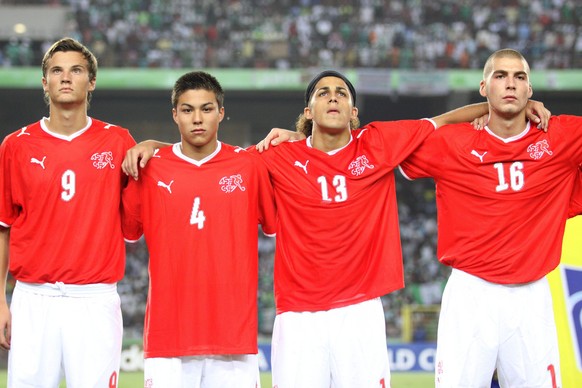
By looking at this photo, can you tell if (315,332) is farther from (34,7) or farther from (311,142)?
(34,7)

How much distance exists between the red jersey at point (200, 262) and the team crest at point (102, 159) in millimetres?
218

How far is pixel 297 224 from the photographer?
4.61 metres

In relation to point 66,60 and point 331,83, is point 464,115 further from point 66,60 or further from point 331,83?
point 66,60

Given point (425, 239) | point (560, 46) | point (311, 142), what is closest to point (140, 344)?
point (311, 142)

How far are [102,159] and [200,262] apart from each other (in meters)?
0.76

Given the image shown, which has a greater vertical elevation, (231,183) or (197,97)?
(197,97)

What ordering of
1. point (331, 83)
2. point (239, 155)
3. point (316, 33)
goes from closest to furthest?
point (239, 155)
point (331, 83)
point (316, 33)

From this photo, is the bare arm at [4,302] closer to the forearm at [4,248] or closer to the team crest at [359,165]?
the forearm at [4,248]

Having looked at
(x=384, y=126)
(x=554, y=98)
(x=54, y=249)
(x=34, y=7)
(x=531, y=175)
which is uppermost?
(x=34, y=7)

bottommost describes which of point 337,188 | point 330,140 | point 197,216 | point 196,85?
point 197,216

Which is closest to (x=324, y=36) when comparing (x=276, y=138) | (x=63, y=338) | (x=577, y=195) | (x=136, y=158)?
(x=276, y=138)

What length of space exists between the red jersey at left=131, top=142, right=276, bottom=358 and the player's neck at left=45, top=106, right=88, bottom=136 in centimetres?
48

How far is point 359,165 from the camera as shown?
4.69m

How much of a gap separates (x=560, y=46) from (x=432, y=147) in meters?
19.0
